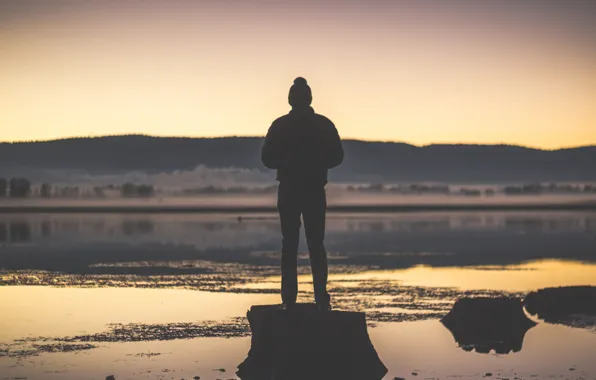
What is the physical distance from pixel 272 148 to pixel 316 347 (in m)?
3.24

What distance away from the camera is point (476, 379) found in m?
17.9

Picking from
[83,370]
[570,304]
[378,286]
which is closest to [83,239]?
[378,286]

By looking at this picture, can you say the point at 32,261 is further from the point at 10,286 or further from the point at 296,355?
the point at 296,355

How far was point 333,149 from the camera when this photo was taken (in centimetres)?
1797

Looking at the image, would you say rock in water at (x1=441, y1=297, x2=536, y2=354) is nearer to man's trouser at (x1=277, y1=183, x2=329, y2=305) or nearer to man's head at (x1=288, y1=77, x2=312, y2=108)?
man's trouser at (x1=277, y1=183, x2=329, y2=305)

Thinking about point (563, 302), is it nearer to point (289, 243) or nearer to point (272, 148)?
point (289, 243)

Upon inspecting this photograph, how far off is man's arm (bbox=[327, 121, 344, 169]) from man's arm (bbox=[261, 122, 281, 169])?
816 millimetres

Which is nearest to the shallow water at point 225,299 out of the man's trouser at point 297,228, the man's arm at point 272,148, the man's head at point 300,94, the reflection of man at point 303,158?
the man's trouser at point 297,228

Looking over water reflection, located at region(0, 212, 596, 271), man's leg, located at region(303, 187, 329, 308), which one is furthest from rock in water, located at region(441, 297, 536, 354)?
water reflection, located at region(0, 212, 596, 271)

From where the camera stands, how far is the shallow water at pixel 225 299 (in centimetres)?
1930

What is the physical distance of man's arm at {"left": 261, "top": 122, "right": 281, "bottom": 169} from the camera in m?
17.9

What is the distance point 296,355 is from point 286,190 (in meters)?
2.63

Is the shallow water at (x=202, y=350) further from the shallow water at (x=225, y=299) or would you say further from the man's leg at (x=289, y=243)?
the man's leg at (x=289, y=243)

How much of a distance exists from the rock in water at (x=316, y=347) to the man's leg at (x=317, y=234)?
39cm
